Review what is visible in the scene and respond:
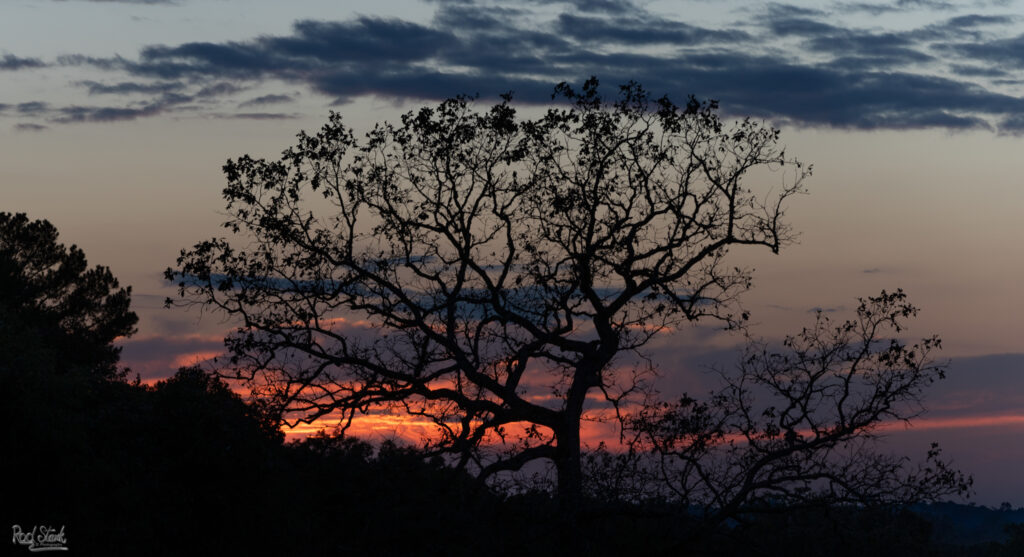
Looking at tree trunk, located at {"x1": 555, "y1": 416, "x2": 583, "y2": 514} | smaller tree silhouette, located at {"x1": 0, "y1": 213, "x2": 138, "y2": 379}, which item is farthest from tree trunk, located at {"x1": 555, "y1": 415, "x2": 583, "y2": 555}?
smaller tree silhouette, located at {"x1": 0, "y1": 213, "x2": 138, "y2": 379}

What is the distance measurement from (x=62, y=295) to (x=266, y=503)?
39133 mm

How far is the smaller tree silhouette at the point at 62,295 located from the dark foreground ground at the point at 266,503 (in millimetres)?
30741

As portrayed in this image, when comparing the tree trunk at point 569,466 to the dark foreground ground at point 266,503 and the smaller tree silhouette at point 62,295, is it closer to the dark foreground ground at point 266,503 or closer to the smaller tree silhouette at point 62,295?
the dark foreground ground at point 266,503

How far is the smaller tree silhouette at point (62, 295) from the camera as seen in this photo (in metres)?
53.8

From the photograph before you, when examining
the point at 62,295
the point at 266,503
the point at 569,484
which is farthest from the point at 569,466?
the point at 62,295

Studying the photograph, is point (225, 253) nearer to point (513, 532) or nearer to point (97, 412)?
point (97, 412)

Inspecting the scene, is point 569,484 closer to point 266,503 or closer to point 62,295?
point 266,503

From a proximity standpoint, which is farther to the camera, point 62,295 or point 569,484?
point 62,295

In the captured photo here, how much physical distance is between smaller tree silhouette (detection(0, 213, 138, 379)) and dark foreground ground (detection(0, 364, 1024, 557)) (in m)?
30.7

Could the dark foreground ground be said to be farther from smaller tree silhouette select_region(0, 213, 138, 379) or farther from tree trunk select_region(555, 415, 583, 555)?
smaller tree silhouette select_region(0, 213, 138, 379)

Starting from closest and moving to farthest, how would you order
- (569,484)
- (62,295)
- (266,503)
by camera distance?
(266,503), (569,484), (62,295)

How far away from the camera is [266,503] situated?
22.6 metres

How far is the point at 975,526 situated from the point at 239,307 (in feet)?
394

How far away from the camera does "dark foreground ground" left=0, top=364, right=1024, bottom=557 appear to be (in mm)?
21234
